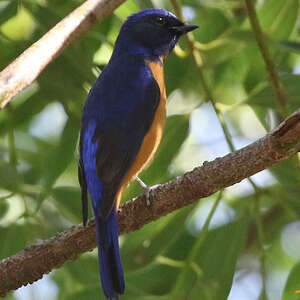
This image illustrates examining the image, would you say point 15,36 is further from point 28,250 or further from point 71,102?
point 28,250

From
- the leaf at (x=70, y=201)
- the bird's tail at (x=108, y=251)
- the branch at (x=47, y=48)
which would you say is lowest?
the leaf at (x=70, y=201)

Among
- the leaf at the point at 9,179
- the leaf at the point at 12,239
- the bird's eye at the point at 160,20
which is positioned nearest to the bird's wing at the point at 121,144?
the leaf at the point at 9,179

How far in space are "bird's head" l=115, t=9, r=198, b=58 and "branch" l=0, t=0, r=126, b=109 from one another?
123 centimetres

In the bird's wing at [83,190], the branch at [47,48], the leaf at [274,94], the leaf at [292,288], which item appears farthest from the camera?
the leaf at [274,94]

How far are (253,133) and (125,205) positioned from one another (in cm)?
245

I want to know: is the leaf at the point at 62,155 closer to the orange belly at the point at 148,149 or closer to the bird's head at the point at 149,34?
the orange belly at the point at 148,149

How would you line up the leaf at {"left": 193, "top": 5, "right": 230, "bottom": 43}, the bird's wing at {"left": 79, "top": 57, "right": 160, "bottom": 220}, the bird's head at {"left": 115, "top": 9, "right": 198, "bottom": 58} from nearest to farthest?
the bird's wing at {"left": 79, "top": 57, "right": 160, "bottom": 220} → the leaf at {"left": 193, "top": 5, "right": 230, "bottom": 43} → the bird's head at {"left": 115, "top": 9, "right": 198, "bottom": 58}

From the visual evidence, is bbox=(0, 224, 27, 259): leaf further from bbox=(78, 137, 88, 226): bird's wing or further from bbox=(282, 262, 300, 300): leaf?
bbox=(282, 262, 300, 300): leaf

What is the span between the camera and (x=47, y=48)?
3.27m

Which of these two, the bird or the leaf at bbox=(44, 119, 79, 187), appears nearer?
the bird

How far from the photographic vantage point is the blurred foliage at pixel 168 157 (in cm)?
382

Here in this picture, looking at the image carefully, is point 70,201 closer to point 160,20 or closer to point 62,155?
point 62,155

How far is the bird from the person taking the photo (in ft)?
11.8

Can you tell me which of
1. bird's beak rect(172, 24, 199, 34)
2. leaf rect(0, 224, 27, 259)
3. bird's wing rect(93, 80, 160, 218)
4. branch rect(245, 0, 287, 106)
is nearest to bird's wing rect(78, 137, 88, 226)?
bird's wing rect(93, 80, 160, 218)
